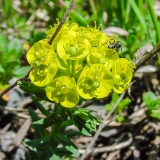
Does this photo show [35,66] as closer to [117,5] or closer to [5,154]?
[5,154]

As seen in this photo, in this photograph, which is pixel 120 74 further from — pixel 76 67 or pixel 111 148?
pixel 111 148

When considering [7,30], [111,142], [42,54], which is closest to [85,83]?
[42,54]

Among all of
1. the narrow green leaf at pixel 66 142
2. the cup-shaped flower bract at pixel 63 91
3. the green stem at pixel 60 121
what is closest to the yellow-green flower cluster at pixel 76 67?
the cup-shaped flower bract at pixel 63 91

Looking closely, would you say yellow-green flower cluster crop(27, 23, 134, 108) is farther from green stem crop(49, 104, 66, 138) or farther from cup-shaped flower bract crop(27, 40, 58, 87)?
green stem crop(49, 104, 66, 138)

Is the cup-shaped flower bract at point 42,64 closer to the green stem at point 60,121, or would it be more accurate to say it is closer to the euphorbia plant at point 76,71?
the euphorbia plant at point 76,71

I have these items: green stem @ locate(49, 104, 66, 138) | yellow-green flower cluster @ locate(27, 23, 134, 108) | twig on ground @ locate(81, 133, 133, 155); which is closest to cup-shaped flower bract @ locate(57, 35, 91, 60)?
yellow-green flower cluster @ locate(27, 23, 134, 108)

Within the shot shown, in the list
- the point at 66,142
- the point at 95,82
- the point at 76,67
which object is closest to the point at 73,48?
the point at 76,67
